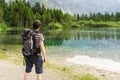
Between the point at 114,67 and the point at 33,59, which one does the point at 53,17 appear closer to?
the point at 114,67

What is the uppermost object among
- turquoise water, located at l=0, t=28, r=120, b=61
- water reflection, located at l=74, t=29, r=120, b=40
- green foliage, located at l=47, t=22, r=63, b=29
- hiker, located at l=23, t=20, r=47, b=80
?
hiker, located at l=23, t=20, r=47, b=80

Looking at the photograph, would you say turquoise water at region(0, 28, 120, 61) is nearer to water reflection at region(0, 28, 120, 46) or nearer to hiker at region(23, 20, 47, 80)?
water reflection at region(0, 28, 120, 46)

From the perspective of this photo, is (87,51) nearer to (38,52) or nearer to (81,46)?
(81,46)

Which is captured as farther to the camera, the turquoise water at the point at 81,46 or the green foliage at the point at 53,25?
the green foliage at the point at 53,25

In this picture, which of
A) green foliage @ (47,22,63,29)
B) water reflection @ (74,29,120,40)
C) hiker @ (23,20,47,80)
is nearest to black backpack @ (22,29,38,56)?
hiker @ (23,20,47,80)

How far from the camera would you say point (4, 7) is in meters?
170

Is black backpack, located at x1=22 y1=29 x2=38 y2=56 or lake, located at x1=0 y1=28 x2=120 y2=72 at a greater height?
black backpack, located at x1=22 y1=29 x2=38 y2=56

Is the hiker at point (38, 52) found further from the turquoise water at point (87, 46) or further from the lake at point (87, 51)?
the turquoise water at point (87, 46)

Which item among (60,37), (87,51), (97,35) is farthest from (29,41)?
(97,35)

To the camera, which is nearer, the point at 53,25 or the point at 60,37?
the point at 60,37

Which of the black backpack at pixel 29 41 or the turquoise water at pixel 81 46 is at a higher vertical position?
the black backpack at pixel 29 41

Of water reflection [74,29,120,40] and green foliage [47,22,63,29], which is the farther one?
green foliage [47,22,63,29]

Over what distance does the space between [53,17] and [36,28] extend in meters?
181

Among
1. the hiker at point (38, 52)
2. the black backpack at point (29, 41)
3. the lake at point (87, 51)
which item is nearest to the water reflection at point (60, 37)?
the lake at point (87, 51)
